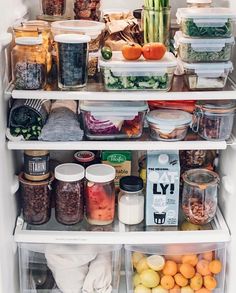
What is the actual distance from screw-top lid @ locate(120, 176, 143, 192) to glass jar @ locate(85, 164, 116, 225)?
0.11 ft

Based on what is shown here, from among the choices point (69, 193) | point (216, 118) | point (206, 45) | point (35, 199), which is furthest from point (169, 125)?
point (35, 199)

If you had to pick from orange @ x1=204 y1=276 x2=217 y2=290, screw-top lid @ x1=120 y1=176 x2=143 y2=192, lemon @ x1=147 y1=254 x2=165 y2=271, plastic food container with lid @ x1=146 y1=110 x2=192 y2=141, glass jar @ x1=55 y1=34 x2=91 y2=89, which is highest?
glass jar @ x1=55 y1=34 x2=91 y2=89

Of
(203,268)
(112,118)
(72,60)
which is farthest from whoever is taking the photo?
(203,268)

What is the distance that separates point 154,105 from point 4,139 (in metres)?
0.49

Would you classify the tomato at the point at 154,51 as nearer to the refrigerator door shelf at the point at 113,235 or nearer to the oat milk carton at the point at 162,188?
the oat milk carton at the point at 162,188

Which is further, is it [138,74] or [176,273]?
[176,273]

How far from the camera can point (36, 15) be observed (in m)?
1.97

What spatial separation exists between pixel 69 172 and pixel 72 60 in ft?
1.23

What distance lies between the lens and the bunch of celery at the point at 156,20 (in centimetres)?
177

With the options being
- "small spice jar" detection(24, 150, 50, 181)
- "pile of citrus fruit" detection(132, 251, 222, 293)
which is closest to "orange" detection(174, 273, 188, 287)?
"pile of citrus fruit" detection(132, 251, 222, 293)

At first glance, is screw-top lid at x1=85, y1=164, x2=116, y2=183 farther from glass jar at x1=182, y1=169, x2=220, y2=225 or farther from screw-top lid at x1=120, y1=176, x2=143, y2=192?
glass jar at x1=182, y1=169, x2=220, y2=225

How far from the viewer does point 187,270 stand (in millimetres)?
1853

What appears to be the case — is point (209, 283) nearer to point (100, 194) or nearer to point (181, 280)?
point (181, 280)

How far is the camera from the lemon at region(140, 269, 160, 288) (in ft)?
6.08
